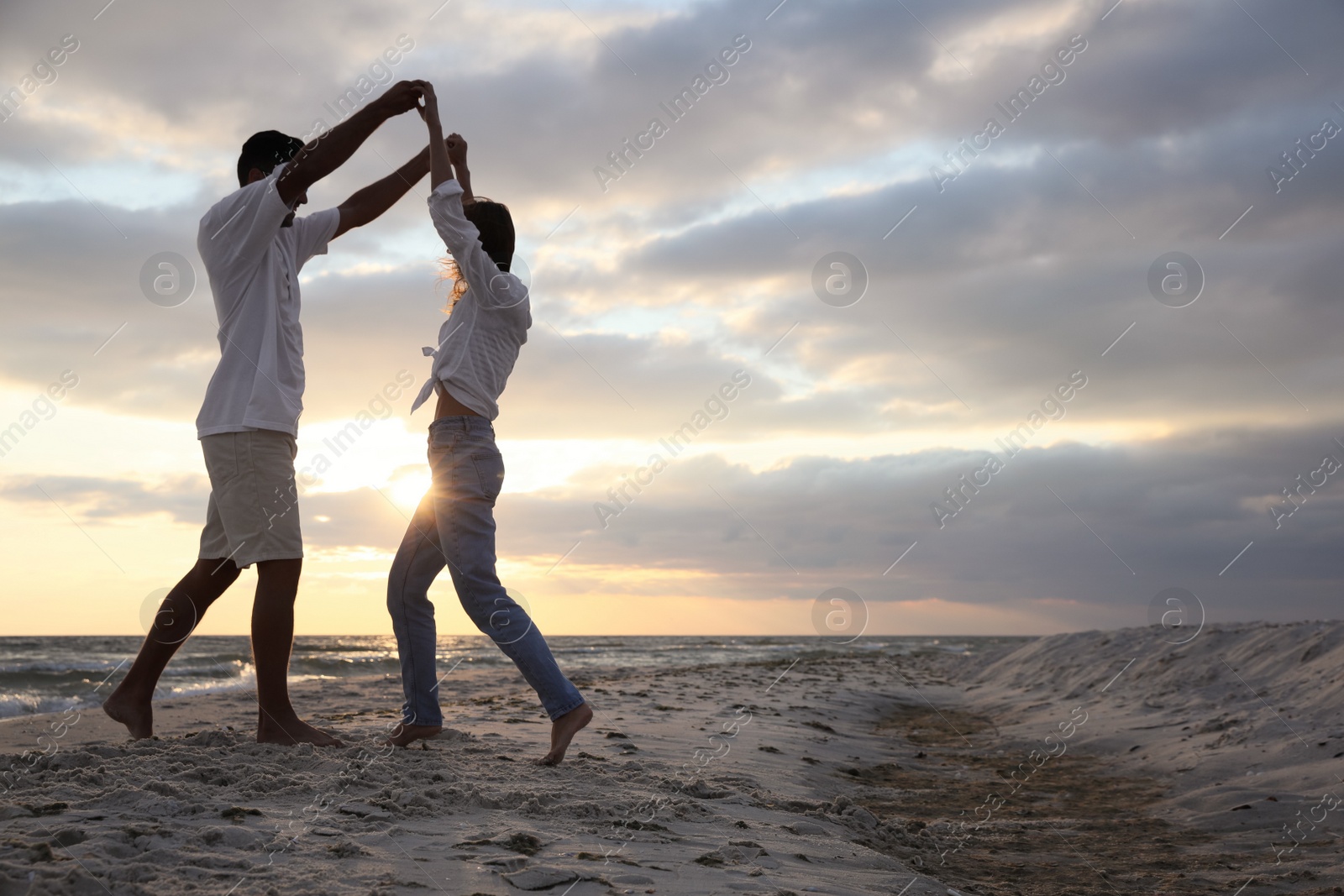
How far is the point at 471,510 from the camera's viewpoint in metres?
3.62

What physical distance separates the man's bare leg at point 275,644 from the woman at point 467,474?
1.53ft

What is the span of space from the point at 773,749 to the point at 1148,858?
7.16 ft

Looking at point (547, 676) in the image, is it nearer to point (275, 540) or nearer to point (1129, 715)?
point (275, 540)

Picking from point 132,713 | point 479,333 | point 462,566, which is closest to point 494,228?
point 479,333

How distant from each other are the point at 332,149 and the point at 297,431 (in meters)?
1.11

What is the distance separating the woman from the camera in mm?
3576

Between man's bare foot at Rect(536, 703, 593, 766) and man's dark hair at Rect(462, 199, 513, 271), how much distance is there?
1.96m

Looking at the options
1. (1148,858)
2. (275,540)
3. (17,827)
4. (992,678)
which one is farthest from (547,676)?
(992,678)

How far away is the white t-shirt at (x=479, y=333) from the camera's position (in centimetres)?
363

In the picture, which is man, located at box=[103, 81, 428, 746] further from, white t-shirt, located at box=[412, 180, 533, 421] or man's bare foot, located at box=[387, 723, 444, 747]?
white t-shirt, located at box=[412, 180, 533, 421]

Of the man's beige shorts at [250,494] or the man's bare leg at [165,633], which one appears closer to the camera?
the man's beige shorts at [250,494]

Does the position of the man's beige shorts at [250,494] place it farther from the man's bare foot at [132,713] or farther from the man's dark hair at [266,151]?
the man's dark hair at [266,151]

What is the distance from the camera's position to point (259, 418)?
3371 millimetres

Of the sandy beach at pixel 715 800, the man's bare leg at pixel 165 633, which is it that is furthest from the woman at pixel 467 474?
the man's bare leg at pixel 165 633
